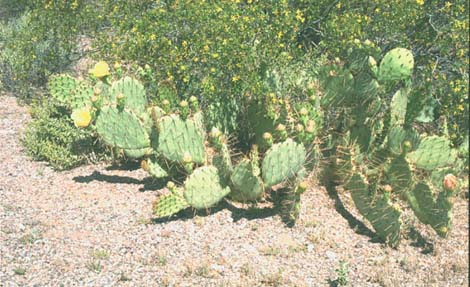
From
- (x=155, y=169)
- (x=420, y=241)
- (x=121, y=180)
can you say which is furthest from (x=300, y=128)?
(x=121, y=180)

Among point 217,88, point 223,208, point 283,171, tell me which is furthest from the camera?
point 217,88

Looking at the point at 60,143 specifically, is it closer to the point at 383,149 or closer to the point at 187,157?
the point at 187,157

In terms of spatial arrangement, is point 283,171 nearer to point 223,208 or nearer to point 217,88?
point 223,208

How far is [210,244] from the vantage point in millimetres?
5824

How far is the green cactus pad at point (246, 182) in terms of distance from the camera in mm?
6020

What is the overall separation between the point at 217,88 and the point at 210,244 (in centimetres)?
173

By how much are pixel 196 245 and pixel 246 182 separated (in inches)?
27.4

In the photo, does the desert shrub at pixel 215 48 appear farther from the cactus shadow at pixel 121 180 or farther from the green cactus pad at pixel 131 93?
the cactus shadow at pixel 121 180

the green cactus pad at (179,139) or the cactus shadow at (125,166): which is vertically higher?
the green cactus pad at (179,139)

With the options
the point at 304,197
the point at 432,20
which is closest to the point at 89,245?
the point at 304,197

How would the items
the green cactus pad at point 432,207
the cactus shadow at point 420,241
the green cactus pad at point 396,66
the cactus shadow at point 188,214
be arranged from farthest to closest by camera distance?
1. the green cactus pad at point 396,66
2. the cactus shadow at point 188,214
3. the cactus shadow at point 420,241
4. the green cactus pad at point 432,207

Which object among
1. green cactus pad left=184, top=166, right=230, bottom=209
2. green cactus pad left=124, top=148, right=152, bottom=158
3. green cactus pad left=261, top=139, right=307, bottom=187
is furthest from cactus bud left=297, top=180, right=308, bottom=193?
green cactus pad left=124, top=148, right=152, bottom=158

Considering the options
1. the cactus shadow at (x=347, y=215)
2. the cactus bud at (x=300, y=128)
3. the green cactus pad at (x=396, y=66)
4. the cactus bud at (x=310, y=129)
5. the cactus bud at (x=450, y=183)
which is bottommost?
the cactus shadow at (x=347, y=215)

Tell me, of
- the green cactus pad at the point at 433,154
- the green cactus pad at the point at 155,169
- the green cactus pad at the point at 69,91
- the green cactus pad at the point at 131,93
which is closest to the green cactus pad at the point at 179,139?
the green cactus pad at the point at 155,169
